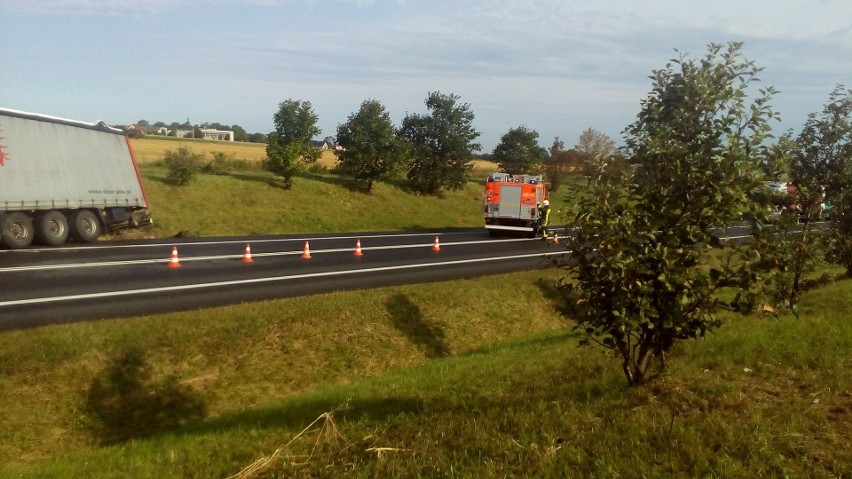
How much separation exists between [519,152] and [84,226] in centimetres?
3837

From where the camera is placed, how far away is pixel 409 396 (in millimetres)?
9133

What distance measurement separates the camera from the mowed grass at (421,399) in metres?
5.71

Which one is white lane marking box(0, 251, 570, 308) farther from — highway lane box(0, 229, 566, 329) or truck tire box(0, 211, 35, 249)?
truck tire box(0, 211, 35, 249)

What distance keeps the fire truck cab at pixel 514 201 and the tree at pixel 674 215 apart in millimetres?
26511

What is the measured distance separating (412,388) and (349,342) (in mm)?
3564

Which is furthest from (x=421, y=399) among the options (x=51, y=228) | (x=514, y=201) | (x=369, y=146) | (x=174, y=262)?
(x=369, y=146)

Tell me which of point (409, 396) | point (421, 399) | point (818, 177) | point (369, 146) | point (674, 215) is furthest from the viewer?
point (369, 146)

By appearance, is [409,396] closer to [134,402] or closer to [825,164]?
[134,402]

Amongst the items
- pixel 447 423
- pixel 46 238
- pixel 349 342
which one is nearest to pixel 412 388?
pixel 447 423

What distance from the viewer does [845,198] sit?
1384cm

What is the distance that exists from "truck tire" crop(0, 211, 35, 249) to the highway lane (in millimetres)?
562

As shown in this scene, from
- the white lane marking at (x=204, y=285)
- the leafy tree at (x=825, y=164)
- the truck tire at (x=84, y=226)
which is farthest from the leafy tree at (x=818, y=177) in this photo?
the truck tire at (x=84, y=226)

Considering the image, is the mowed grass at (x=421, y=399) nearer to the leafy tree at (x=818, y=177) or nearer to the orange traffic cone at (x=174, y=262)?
the leafy tree at (x=818, y=177)

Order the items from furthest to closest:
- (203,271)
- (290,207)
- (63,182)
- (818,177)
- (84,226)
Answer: (290,207)
(84,226)
(63,182)
(203,271)
(818,177)
